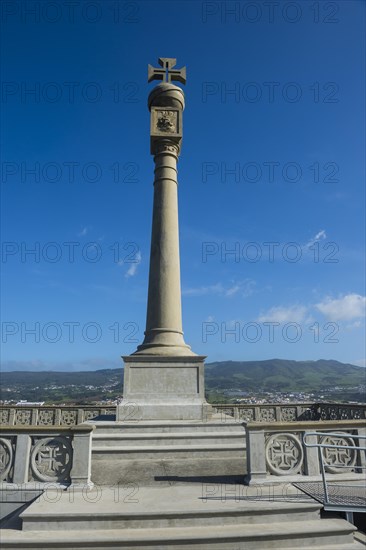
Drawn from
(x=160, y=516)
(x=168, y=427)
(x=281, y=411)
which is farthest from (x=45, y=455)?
(x=281, y=411)

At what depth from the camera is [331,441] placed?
6.87 meters

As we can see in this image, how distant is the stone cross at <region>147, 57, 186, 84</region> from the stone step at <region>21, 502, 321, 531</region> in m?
15.1

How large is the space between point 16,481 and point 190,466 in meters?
3.45

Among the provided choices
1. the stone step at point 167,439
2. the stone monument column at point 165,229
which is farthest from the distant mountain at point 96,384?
the stone step at point 167,439

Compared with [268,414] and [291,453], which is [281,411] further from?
[291,453]

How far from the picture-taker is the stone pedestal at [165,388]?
1110 cm

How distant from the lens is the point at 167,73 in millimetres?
15266

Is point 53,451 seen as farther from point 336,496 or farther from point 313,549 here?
point 336,496

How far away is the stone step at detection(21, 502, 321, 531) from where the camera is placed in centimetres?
514

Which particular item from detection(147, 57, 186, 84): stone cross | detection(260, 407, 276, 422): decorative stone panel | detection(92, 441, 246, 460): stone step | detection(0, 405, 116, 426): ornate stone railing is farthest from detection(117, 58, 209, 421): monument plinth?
detection(260, 407, 276, 422): decorative stone panel

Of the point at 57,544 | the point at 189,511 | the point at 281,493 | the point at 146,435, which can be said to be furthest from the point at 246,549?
the point at 146,435

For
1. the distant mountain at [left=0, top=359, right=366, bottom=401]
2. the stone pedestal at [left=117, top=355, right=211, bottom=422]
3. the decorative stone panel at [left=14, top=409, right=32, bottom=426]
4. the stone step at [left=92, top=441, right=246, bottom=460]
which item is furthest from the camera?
the distant mountain at [left=0, top=359, right=366, bottom=401]

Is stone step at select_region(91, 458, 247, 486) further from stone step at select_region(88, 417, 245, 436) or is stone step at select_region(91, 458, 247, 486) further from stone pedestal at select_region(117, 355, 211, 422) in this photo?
stone pedestal at select_region(117, 355, 211, 422)

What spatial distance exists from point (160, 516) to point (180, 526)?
0.32m
